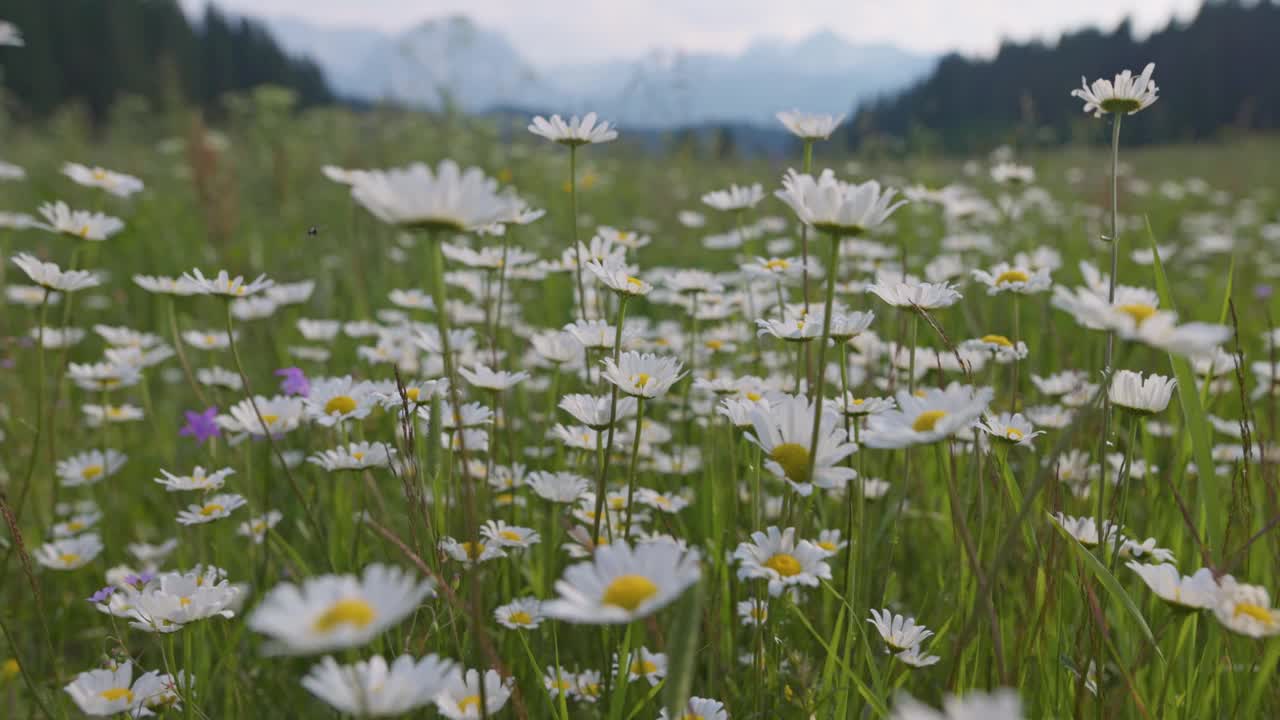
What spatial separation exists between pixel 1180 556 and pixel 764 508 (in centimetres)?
72

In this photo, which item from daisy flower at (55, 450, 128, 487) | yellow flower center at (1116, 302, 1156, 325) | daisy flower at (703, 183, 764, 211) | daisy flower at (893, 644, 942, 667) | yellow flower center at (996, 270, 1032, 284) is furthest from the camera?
daisy flower at (55, 450, 128, 487)

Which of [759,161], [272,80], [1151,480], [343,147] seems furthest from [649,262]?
[272,80]

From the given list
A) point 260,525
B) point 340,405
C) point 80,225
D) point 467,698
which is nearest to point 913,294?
point 467,698

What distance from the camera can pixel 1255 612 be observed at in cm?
→ 87

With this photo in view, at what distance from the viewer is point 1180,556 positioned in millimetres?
1416

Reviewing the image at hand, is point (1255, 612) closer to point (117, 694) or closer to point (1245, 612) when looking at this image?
point (1245, 612)

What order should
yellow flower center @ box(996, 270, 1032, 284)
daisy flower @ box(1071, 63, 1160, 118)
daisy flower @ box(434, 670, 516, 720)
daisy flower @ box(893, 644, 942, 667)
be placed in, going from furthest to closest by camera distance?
1. yellow flower center @ box(996, 270, 1032, 284)
2. daisy flower @ box(1071, 63, 1160, 118)
3. daisy flower @ box(893, 644, 942, 667)
4. daisy flower @ box(434, 670, 516, 720)

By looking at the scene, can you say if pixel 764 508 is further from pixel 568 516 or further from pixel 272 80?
pixel 272 80

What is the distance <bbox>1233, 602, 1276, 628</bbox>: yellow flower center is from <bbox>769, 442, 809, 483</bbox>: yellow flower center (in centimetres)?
45

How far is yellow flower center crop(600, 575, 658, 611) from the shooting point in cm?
70

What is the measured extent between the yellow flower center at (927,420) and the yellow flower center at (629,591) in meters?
0.37

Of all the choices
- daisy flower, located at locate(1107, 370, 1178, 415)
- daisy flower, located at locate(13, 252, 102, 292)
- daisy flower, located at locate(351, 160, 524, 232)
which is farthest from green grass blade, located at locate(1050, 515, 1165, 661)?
daisy flower, located at locate(13, 252, 102, 292)

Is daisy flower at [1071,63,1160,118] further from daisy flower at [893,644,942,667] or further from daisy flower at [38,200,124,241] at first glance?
daisy flower at [38,200,124,241]

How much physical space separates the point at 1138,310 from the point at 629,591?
55cm
